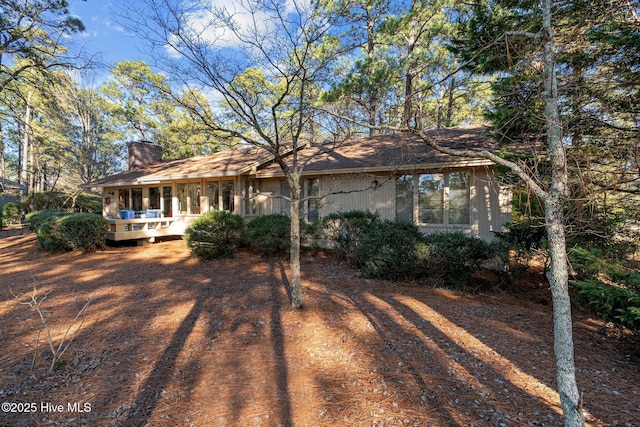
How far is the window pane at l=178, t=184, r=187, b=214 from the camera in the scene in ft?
45.1

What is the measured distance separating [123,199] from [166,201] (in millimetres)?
4107

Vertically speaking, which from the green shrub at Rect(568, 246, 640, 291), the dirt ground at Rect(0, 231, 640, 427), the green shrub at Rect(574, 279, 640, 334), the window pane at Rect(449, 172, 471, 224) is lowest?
the dirt ground at Rect(0, 231, 640, 427)

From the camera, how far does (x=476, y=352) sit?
3635 mm

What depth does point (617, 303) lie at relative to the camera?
3.39 m

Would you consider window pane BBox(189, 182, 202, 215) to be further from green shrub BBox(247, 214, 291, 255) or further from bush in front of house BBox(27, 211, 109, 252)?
green shrub BBox(247, 214, 291, 255)

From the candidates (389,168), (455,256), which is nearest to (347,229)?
(389,168)

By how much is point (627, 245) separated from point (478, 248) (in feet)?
6.95

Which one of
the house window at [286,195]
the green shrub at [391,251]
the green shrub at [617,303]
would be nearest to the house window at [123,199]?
the house window at [286,195]

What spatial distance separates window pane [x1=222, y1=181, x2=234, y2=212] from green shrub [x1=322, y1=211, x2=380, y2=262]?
592 centimetres

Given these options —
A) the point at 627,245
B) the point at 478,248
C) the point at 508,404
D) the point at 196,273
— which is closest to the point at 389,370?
the point at 508,404

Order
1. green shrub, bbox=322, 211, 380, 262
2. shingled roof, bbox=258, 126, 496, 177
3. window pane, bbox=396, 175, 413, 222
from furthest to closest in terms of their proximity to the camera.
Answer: window pane, bbox=396, 175, 413, 222 < shingled roof, bbox=258, 126, 496, 177 < green shrub, bbox=322, 211, 380, 262

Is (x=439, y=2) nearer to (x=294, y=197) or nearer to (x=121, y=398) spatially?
(x=294, y=197)

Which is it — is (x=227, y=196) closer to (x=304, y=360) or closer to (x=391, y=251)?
(x=391, y=251)

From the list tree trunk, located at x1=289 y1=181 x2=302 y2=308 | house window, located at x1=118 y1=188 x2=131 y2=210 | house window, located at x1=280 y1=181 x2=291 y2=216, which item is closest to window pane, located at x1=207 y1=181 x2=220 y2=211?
house window, located at x1=280 y1=181 x2=291 y2=216
